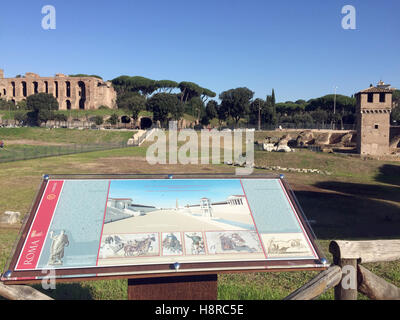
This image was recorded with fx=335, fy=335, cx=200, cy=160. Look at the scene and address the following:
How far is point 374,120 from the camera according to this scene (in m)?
36.0

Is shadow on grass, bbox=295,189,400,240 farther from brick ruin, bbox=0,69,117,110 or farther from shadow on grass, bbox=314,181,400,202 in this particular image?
brick ruin, bbox=0,69,117,110

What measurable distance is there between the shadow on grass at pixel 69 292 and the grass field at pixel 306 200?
0.6 inches

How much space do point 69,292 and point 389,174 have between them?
92.1ft

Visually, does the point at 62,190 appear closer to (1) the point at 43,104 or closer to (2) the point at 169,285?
(2) the point at 169,285

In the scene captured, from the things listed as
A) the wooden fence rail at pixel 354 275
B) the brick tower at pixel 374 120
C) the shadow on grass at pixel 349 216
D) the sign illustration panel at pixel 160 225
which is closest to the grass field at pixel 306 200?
the shadow on grass at pixel 349 216

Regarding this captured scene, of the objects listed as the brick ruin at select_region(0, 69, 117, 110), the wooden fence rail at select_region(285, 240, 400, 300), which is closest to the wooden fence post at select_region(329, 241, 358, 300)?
the wooden fence rail at select_region(285, 240, 400, 300)

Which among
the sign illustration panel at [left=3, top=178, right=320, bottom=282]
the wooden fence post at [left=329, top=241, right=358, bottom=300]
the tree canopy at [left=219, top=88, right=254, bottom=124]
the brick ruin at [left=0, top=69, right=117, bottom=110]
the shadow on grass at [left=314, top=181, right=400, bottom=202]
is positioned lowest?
the shadow on grass at [left=314, top=181, right=400, bottom=202]

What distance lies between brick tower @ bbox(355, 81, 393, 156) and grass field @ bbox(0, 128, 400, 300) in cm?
579

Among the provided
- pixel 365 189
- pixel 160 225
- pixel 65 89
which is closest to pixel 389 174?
pixel 365 189

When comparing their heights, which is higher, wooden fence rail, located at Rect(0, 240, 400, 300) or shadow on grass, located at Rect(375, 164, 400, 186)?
wooden fence rail, located at Rect(0, 240, 400, 300)

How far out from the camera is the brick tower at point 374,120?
35.5 m

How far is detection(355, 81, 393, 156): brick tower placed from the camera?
35.5 metres

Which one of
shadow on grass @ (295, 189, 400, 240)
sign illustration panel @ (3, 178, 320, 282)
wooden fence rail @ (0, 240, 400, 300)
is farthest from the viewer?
shadow on grass @ (295, 189, 400, 240)
